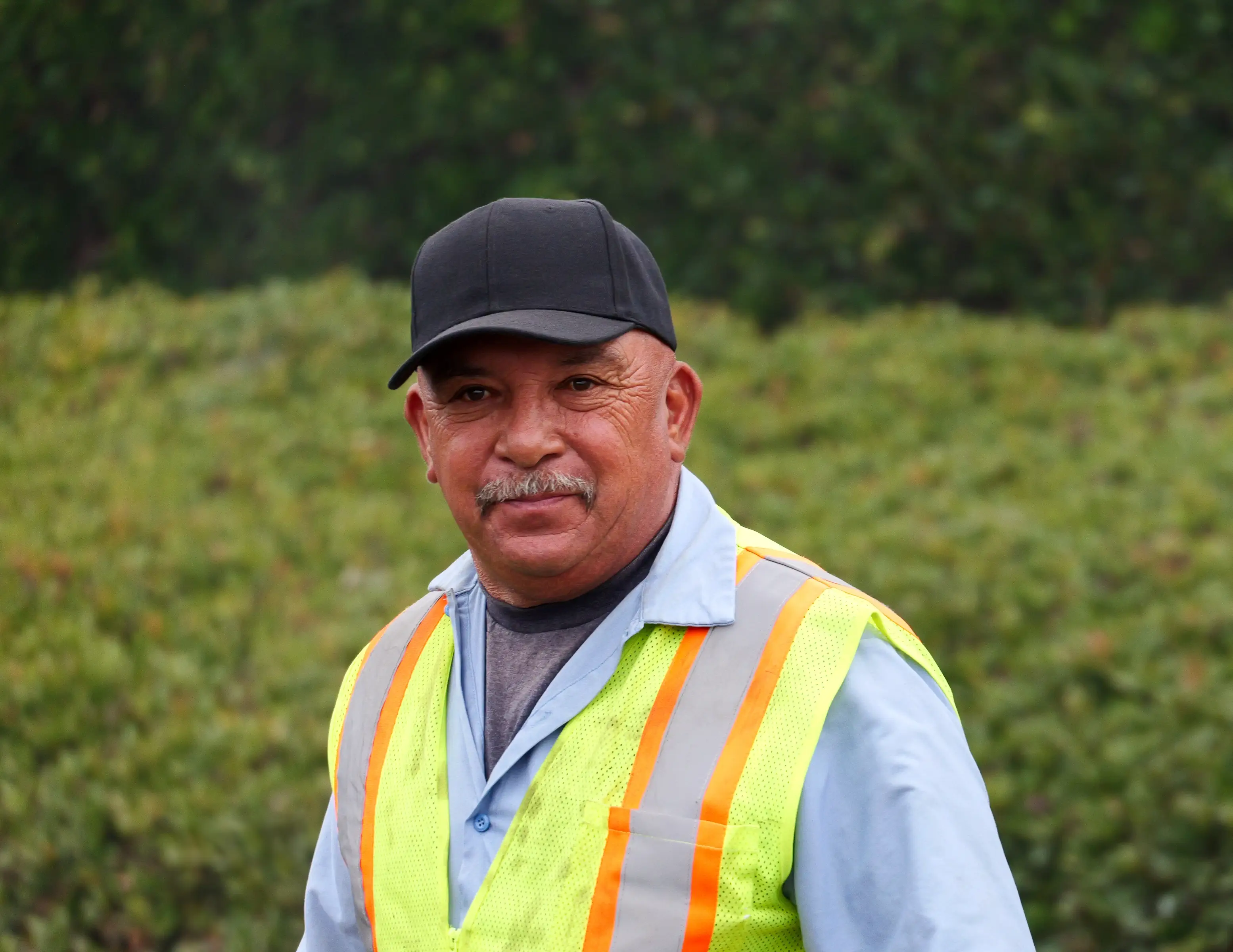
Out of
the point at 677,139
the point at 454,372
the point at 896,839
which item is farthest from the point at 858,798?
the point at 677,139

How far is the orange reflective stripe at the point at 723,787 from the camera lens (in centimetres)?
168

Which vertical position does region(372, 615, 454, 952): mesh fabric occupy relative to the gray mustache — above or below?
below

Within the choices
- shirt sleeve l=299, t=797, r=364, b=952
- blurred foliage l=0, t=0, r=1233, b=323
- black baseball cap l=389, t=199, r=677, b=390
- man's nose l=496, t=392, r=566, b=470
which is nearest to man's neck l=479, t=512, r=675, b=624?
man's nose l=496, t=392, r=566, b=470

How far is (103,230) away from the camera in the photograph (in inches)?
307

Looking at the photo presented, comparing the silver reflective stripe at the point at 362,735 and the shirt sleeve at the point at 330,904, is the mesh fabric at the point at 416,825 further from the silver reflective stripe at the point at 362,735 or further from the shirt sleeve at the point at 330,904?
the shirt sleeve at the point at 330,904

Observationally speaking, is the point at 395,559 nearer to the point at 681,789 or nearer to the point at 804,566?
the point at 804,566

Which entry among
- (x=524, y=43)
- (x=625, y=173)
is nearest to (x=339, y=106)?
(x=524, y=43)

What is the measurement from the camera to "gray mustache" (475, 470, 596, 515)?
6.31ft

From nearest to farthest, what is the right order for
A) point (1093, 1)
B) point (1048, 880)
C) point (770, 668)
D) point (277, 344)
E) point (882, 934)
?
point (882, 934)
point (770, 668)
point (1048, 880)
point (277, 344)
point (1093, 1)

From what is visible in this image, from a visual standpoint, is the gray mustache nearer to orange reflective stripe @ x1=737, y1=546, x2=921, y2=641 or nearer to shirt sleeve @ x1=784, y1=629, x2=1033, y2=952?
orange reflective stripe @ x1=737, y1=546, x2=921, y2=641

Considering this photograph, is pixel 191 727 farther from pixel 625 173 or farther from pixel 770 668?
pixel 625 173

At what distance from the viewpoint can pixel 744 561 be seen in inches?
78.1

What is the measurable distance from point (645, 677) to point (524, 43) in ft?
22.4

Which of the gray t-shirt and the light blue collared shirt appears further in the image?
the gray t-shirt
